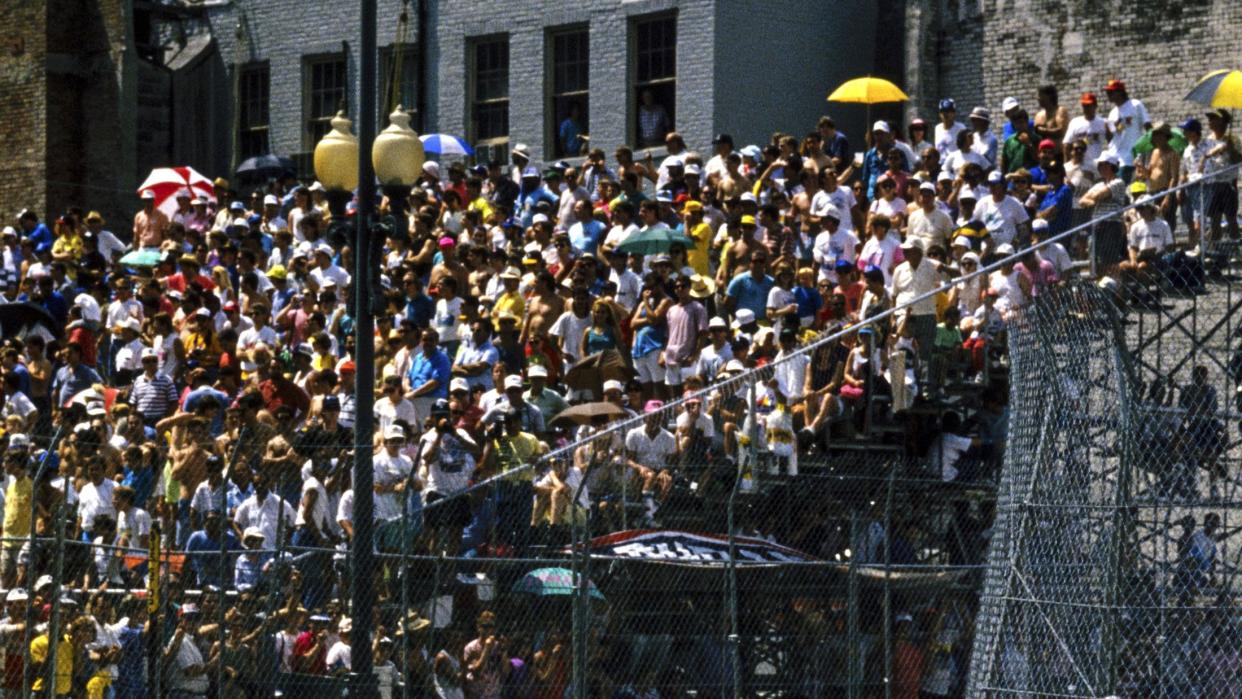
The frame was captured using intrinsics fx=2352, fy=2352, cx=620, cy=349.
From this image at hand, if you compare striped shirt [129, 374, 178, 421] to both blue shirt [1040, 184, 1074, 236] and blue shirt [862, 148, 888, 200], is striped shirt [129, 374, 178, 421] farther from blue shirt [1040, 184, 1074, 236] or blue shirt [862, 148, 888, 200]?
blue shirt [1040, 184, 1074, 236]

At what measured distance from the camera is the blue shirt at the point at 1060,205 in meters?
23.2

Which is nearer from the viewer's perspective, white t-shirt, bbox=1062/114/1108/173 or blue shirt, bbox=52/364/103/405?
blue shirt, bbox=52/364/103/405

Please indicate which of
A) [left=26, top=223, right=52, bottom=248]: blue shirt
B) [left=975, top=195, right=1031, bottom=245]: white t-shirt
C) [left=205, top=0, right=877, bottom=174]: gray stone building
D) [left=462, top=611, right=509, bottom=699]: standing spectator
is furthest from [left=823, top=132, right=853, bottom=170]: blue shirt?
[left=462, top=611, right=509, bottom=699]: standing spectator

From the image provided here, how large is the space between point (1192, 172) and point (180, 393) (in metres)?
10.7

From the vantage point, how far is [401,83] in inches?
1400

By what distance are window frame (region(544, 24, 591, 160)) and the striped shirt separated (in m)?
10.7

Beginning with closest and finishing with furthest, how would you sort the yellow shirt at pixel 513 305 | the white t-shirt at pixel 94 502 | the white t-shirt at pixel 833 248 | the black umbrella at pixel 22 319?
the white t-shirt at pixel 94 502
the white t-shirt at pixel 833 248
the yellow shirt at pixel 513 305
the black umbrella at pixel 22 319

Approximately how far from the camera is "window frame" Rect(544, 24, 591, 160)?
33531mm

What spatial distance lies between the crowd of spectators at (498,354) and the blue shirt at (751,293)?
3 cm

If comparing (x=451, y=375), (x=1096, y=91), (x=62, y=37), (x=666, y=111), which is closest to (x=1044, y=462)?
(x=451, y=375)

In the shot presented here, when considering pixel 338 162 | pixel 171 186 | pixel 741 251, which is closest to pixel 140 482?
pixel 338 162

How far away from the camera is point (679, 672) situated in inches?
620

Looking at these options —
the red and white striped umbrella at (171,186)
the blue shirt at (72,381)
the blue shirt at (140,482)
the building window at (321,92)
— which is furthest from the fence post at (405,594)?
the building window at (321,92)

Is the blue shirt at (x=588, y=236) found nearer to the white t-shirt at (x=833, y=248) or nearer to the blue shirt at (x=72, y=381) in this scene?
the white t-shirt at (x=833, y=248)
